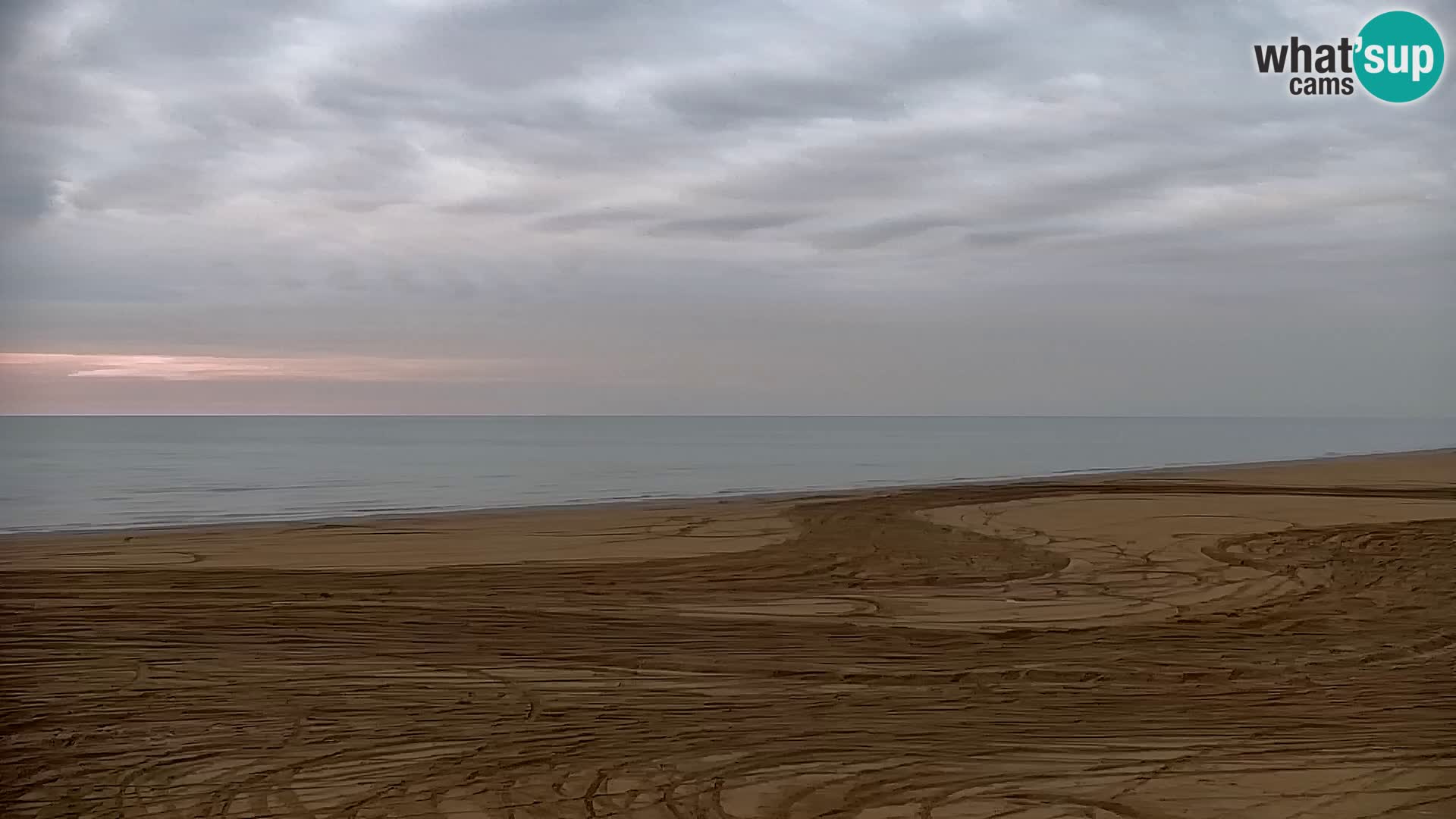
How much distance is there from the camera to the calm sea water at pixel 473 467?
15.3 metres

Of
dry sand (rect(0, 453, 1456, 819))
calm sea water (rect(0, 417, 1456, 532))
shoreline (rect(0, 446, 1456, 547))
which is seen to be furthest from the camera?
calm sea water (rect(0, 417, 1456, 532))

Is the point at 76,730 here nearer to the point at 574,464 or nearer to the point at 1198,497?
the point at 1198,497

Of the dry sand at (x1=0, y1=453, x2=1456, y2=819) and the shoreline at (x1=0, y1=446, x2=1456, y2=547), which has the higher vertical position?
the shoreline at (x1=0, y1=446, x2=1456, y2=547)

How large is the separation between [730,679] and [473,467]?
74.1ft

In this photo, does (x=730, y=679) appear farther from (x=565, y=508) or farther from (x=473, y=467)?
(x=473, y=467)

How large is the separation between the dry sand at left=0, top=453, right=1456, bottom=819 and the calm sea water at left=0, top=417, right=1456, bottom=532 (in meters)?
1.00

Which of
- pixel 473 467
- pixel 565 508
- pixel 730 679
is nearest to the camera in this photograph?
pixel 730 679

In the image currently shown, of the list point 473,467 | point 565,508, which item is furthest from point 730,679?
point 473,467

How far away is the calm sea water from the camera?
15273 mm

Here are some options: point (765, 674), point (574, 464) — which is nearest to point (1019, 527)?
point (765, 674)

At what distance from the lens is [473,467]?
27.0m

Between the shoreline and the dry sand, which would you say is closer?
the dry sand

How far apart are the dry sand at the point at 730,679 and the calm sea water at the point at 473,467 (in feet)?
3.28

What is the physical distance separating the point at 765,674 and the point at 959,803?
5.73 ft
